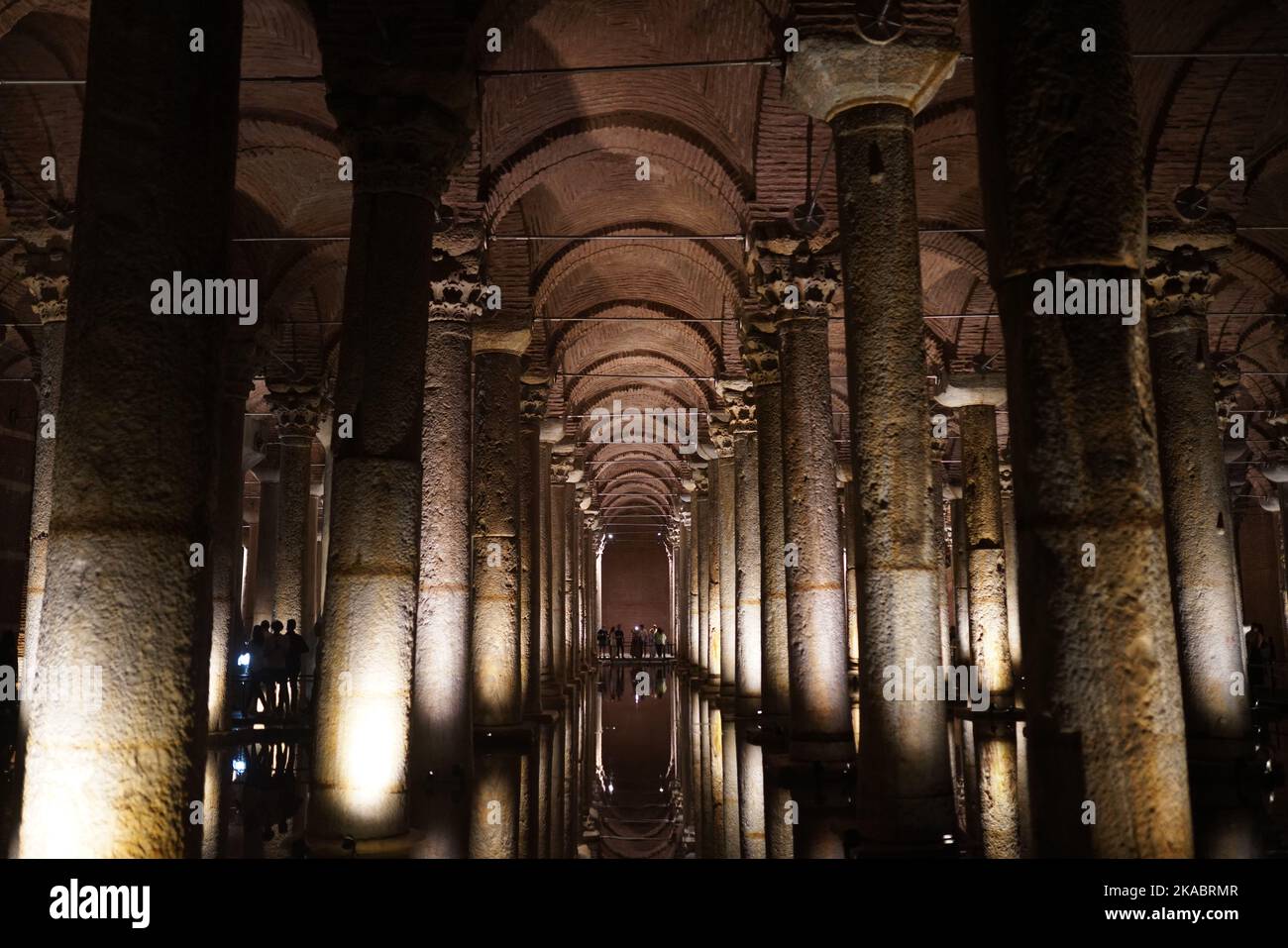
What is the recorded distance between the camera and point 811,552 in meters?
9.14

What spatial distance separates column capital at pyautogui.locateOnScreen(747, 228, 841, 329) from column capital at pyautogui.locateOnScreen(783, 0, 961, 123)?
302 centimetres

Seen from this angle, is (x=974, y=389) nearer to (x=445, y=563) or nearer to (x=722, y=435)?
(x=722, y=435)

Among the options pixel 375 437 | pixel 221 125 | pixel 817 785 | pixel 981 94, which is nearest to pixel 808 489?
pixel 817 785

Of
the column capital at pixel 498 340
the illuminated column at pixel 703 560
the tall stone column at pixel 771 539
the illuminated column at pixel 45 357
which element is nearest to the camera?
the illuminated column at pixel 45 357

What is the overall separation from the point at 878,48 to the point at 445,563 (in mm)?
5250

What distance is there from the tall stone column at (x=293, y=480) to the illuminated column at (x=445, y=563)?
7752 millimetres

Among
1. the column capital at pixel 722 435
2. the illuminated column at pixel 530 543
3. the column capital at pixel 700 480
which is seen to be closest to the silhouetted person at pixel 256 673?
the illuminated column at pixel 530 543

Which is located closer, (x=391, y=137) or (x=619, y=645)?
(x=391, y=137)

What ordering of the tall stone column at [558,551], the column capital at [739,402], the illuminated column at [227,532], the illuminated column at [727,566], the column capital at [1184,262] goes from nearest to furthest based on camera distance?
the column capital at [1184,262], the illuminated column at [227,532], the column capital at [739,402], the illuminated column at [727,566], the tall stone column at [558,551]

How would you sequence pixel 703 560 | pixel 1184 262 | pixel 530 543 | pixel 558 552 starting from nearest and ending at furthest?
pixel 1184 262
pixel 530 543
pixel 558 552
pixel 703 560

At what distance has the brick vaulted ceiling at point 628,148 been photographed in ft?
31.6

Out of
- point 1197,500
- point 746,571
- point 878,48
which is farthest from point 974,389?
point 878,48

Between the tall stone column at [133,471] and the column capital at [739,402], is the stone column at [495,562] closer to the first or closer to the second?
the column capital at [739,402]

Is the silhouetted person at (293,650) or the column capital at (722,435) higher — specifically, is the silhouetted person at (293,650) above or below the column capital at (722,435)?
below
